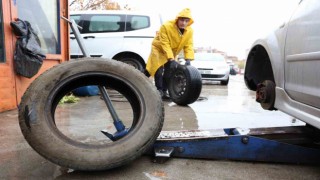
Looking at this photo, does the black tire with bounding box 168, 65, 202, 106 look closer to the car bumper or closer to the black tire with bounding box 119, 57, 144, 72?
the black tire with bounding box 119, 57, 144, 72

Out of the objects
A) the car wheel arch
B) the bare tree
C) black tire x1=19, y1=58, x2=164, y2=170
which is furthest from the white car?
the bare tree

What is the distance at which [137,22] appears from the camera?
28.1 ft

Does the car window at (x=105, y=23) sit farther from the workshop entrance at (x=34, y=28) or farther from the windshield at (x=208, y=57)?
the windshield at (x=208, y=57)

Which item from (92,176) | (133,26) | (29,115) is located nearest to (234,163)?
(92,176)

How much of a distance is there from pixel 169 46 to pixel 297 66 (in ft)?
10.4

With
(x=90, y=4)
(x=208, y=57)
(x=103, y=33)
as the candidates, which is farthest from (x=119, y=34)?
(x=90, y=4)

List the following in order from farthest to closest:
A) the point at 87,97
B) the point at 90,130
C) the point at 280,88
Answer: the point at 87,97 < the point at 90,130 < the point at 280,88

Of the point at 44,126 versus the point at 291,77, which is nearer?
the point at 44,126

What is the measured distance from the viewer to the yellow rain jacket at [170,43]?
523cm

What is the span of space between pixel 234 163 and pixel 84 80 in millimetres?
1312

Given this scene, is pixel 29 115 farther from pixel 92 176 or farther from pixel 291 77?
pixel 291 77

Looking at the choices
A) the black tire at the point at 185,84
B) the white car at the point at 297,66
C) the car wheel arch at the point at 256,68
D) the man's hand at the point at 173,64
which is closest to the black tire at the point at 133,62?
the man's hand at the point at 173,64

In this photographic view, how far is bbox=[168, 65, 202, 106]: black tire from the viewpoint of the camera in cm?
446

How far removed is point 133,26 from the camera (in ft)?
28.1
